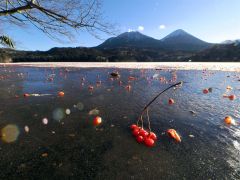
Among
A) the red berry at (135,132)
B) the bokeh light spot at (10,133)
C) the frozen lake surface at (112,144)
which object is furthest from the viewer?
the red berry at (135,132)

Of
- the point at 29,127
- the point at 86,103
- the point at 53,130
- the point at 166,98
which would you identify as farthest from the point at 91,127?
the point at 166,98

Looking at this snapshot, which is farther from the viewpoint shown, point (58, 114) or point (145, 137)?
point (58, 114)

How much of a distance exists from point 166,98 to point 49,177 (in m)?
8.39

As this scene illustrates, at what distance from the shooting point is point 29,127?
6980 millimetres

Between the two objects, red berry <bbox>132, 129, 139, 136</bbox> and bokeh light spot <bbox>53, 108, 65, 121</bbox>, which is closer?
red berry <bbox>132, 129, 139, 136</bbox>

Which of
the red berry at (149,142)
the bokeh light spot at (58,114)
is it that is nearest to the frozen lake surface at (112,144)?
the bokeh light spot at (58,114)

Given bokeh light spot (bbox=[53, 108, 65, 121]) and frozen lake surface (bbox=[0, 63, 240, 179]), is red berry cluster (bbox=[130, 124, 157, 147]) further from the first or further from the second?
bokeh light spot (bbox=[53, 108, 65, 121])

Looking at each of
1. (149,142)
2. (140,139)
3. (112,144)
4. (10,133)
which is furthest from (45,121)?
(149,142)

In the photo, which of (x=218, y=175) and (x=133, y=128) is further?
(x=133, y=128)

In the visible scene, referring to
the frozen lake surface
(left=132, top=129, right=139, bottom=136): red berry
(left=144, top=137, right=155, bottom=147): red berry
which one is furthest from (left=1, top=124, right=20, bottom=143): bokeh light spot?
(left=144, top=137, right=155, bottom=147): red berry

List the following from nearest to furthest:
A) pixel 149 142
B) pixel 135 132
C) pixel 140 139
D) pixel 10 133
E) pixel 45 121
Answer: pixel 149 142 < pixel 140 139 < pixel 135 132 < pixel 10 133 < pixel 45 121

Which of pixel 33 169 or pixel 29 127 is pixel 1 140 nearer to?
pixel 29 127

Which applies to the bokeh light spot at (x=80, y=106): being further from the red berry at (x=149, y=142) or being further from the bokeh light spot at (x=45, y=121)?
the red berry at (x=149, y=142)

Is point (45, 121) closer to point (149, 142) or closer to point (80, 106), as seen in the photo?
point (80, 106)
